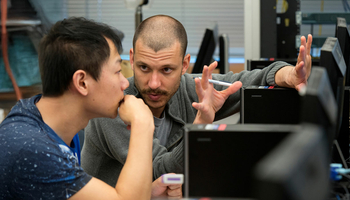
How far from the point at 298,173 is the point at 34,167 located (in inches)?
27.7

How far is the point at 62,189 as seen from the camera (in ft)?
3.06

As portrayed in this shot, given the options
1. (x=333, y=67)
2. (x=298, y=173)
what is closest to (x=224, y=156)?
(x=333, y=67)

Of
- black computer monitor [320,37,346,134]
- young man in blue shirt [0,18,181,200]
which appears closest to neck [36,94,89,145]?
young man in blue shirt [0,18,181,200]

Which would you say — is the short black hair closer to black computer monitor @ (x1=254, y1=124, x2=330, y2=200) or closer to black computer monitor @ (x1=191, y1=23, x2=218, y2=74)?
black computer monitor @ (x1=254, y1=124, x2=330, y2=200)

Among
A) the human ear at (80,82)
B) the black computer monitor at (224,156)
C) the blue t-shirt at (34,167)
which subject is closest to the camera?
the black computer monitor at (224,156)

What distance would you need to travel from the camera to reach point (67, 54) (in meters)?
1.04

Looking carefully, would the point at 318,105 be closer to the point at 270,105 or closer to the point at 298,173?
the point at 298,173

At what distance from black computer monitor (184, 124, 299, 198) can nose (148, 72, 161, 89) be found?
0.58 m

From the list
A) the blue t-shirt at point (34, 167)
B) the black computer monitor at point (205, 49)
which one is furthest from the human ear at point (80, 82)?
the black computer monitor at point (205, 49)

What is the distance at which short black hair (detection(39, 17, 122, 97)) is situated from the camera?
1.04m

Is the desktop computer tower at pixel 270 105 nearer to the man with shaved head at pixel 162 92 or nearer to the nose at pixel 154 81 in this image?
the man with shaved head at pixel 162 92

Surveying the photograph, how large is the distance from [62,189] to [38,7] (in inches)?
155

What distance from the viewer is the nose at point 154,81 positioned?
1.42 metres

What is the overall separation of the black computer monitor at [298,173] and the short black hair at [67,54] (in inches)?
28.0
